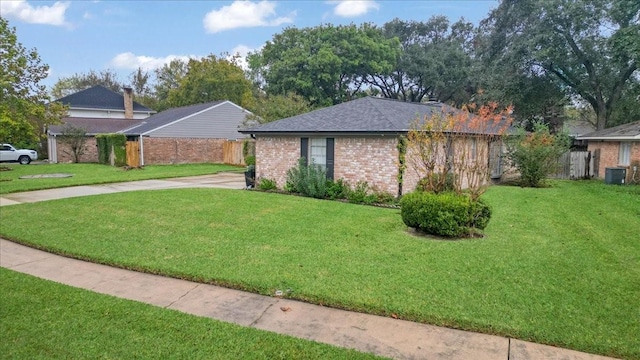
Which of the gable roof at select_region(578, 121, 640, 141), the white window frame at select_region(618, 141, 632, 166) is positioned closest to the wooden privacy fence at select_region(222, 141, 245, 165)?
the gable roof at select_region(578, 121, 640, 141)

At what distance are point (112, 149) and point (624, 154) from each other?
28676mm

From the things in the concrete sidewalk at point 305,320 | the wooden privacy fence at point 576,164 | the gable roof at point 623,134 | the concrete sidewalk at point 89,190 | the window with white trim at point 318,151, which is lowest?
the concrete sidewalk at point 305,320

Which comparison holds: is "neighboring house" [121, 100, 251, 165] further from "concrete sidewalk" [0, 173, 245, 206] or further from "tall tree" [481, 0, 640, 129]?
"tall tree" [481, 0, 640, 129]

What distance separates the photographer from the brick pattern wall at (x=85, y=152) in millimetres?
29141

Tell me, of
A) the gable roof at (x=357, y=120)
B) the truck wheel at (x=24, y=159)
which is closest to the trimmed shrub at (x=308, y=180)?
the gable roof at (x=357, y=120)

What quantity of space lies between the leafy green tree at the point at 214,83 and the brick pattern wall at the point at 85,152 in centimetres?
1166

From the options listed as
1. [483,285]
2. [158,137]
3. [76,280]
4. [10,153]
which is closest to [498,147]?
[483,285]

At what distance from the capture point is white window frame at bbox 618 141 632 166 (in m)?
18.2

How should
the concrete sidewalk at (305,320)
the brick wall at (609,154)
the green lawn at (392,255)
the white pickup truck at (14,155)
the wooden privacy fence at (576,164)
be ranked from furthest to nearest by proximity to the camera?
the white pickup truck at (14,155)
the wooden privacy fence at (576,164)
the brick wall at (609,154)
the green lawn at (392,255)
the concrete sidewalk at (305,320)

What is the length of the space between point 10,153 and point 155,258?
29.1 m

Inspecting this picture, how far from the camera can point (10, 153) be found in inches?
1109

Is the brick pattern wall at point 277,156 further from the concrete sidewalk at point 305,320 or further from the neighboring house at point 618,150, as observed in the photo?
the neighboring house at point 618,150

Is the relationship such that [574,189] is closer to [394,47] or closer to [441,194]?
[441,194]

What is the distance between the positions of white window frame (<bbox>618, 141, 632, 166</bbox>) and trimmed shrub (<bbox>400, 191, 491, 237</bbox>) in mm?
14785
